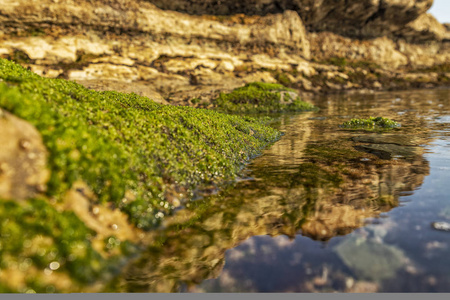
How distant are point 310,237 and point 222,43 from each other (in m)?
37.3

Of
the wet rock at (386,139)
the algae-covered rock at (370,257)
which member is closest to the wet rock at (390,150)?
the wet rock at (386,139)

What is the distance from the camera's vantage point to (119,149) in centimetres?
437

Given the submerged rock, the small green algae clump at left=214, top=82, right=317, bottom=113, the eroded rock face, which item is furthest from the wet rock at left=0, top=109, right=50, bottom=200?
the eroded rock face

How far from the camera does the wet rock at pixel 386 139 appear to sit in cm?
848

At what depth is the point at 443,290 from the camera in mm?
2676

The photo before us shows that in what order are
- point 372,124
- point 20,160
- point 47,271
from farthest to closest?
point 372,124 < point 20,160 < point 47,271

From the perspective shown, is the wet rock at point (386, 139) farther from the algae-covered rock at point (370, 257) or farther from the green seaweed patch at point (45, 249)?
the green seaweed patch at point (45, 249)

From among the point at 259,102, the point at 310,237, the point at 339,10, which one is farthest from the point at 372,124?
the point at 339,10

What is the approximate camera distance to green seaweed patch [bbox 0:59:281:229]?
11.8ft

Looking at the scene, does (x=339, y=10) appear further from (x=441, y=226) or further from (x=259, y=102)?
(x=441, y=226)

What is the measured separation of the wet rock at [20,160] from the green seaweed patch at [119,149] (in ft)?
0.37

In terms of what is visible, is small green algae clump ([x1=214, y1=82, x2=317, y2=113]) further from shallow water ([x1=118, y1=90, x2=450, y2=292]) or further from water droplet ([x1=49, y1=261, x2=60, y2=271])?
water droplet ([x1=49, y1=261, x2=60, y2=271])

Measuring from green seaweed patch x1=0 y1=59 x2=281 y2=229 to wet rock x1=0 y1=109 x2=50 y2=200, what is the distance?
11 centimetres

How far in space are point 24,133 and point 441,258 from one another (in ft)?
17.3
